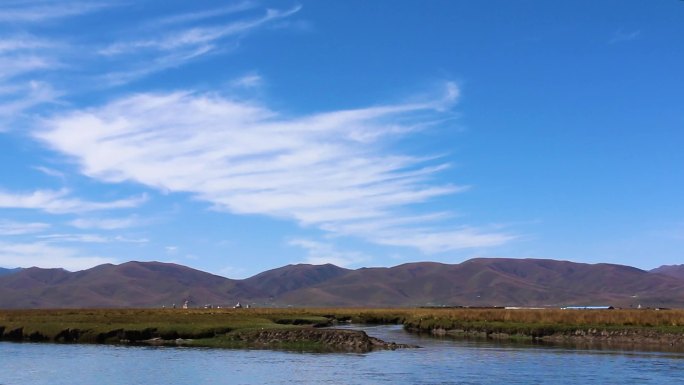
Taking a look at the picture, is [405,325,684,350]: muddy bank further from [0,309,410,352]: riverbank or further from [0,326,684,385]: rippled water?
[0,309,410,352]: riverbank

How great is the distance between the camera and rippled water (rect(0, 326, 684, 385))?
139 ft

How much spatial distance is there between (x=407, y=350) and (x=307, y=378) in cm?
1742

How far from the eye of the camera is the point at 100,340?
68.6m

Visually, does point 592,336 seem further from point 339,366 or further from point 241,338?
point 339,366

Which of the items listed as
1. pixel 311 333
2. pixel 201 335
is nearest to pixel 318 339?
pixel 311 333

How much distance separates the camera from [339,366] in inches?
1885

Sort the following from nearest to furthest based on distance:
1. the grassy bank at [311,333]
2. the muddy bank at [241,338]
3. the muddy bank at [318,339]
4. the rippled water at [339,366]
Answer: the rippled water at [339,366]
the muddy bank at [318,339]
the muddy bank at [241,338]
the grassy bank at [311,333]

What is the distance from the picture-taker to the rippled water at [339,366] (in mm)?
42250


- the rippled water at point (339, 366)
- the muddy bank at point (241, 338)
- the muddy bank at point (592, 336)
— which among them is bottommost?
the rippled water at point (339, 366)

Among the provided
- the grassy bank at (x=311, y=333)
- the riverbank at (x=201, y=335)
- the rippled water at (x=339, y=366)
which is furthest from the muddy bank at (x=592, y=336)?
the riverbank at (x=201, y=335)

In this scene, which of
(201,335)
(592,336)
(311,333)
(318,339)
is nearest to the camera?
(318,339)

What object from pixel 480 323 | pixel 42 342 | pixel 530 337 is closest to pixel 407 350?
pixel 530 337

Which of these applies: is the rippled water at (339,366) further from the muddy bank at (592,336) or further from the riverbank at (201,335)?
the muddy bank at (592,336)

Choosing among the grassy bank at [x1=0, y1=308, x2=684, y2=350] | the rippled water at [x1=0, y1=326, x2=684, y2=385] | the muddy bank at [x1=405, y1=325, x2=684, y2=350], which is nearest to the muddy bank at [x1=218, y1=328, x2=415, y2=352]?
the grassy bank at [x1=0, y1=308, x2=684, y2=350]
